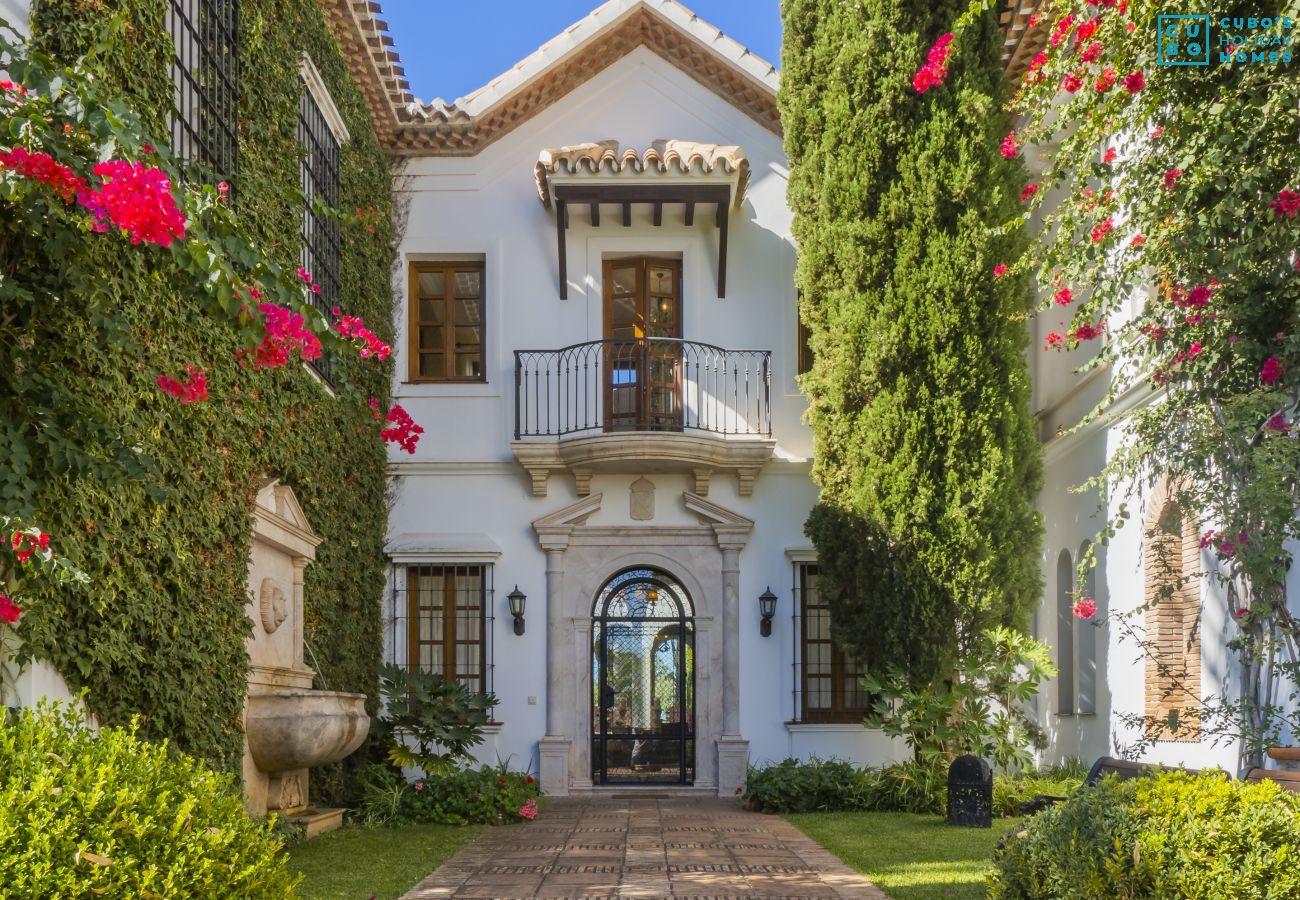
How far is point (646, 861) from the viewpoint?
9.06m

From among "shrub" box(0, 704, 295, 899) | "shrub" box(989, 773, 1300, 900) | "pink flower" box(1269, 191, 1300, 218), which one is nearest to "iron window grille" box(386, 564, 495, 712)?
"shrub" box(989, 773, 1300, 900)

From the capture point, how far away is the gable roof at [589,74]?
1477 centimetres

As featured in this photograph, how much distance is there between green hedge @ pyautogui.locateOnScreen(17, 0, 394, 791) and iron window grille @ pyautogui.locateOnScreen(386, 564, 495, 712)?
2.04m

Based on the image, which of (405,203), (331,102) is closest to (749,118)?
(405,203)

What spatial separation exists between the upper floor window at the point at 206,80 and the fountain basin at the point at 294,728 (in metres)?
3.41

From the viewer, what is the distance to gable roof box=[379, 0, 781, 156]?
14.8 meters

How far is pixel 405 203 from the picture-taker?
1508cm

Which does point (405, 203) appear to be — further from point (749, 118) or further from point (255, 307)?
point (255, 307)

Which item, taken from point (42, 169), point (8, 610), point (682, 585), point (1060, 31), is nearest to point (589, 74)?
point (682, 585)

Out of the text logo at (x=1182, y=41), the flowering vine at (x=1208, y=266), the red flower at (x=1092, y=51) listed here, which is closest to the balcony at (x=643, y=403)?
the flowering vine at (x=1208, y=266)

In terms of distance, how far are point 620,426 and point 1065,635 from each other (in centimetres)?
518

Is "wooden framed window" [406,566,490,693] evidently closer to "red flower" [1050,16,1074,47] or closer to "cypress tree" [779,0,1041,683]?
"cypress tree" [779,0,1041,683]

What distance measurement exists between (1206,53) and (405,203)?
9.69m

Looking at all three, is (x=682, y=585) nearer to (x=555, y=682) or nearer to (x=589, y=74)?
(x=555, y=682)
